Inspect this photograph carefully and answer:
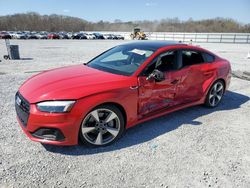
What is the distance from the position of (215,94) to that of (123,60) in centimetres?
239

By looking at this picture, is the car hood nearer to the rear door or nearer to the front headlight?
the front headlight

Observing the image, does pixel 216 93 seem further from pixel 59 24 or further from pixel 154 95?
pixel 59 24

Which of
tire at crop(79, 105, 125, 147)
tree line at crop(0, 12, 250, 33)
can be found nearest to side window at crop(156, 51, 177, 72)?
tire at crop(79, 105, 125, 147)

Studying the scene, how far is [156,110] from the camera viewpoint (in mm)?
3750

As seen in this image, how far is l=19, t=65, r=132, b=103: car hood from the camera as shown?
2.83 m

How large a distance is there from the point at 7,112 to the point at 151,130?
2.90 meters

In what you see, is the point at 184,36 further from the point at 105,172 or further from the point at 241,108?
the point at 105,172

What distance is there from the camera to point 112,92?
304cm

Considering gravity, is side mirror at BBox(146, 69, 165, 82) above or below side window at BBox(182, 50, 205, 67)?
below

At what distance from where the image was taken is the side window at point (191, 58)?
418 centimetres

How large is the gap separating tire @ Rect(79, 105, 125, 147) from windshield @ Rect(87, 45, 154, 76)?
70 cm

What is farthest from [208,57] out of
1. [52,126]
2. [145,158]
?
[52,126]

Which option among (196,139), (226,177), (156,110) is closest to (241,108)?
(196,139)

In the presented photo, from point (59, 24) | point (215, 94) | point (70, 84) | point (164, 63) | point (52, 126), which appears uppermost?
point (59, 24)
